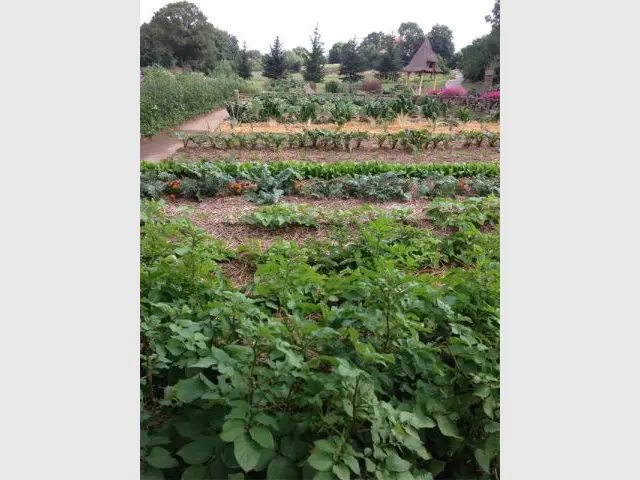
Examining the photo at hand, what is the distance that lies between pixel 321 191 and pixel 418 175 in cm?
180

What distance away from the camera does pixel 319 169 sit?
714 centimetres

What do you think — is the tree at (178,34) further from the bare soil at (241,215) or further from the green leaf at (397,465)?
the green leaf at (397,465)

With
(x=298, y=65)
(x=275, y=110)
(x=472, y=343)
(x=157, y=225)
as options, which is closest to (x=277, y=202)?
(x=157, y=225)

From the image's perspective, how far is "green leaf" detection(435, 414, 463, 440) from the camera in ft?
5.25

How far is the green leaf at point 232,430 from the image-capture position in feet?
4.34

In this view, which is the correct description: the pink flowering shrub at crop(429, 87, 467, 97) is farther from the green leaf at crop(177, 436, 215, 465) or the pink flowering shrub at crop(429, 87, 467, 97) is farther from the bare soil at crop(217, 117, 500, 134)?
the green leaf at crop(177, 436, 215, 465)

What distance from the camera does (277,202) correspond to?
5832 millimetres

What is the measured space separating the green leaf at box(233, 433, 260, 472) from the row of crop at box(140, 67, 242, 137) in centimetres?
1035

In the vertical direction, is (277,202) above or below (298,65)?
below

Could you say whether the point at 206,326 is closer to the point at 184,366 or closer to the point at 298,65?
the point at 184,366

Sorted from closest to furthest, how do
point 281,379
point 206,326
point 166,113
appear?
point 281,379 < point 206,326 < point 166,113

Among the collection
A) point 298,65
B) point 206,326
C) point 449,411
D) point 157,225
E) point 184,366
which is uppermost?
point 298,65

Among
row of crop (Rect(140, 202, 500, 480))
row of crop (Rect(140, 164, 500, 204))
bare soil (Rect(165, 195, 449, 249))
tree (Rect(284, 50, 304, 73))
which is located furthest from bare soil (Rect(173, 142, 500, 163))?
tree (Rect(284, 50, 304, 73))

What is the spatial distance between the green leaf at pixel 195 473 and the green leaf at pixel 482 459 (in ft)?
2.81
